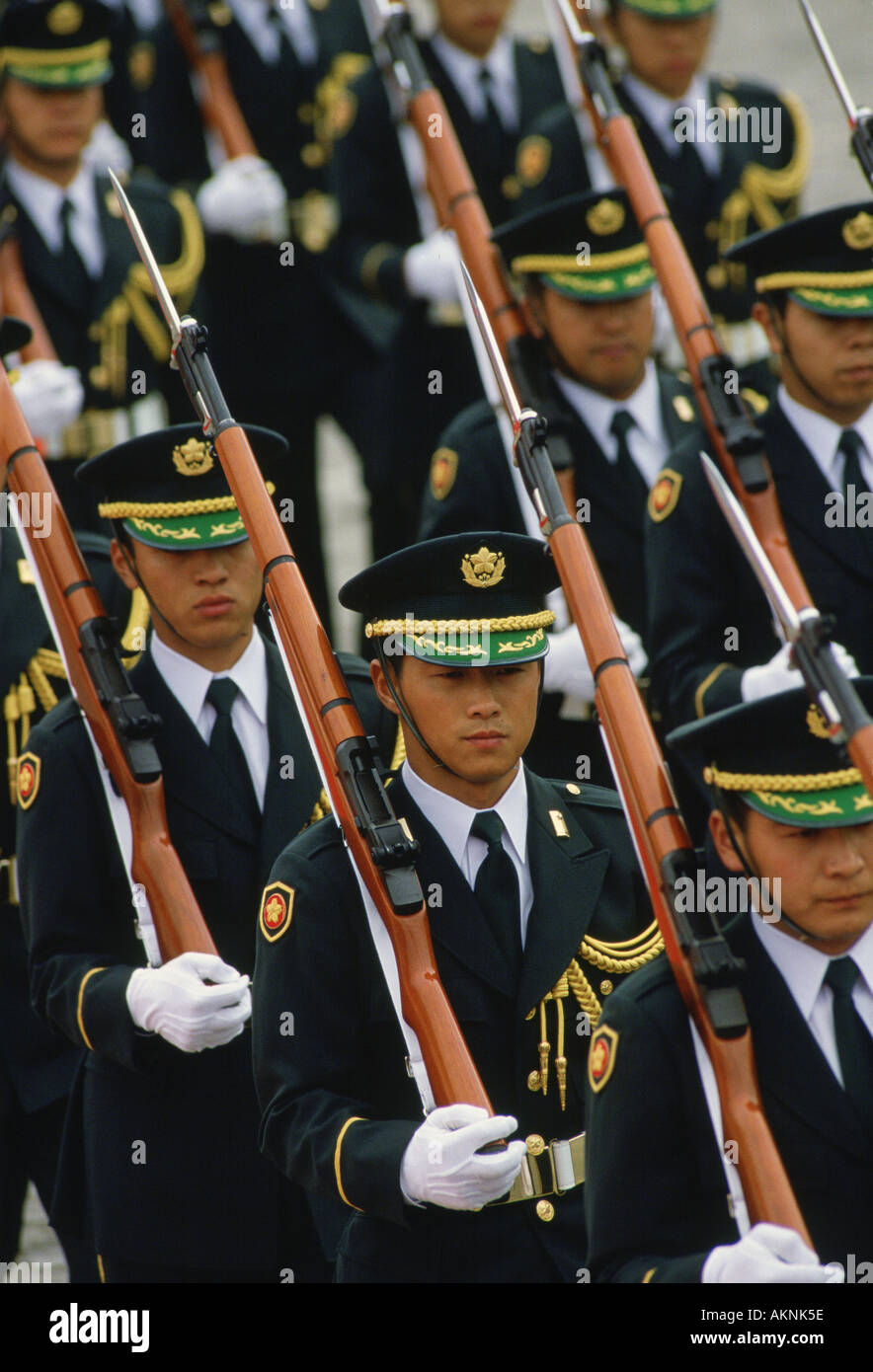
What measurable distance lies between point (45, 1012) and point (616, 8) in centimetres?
508

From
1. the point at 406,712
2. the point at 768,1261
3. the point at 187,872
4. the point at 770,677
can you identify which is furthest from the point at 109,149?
the point at 768,1261

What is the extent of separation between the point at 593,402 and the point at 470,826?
2.80 meters

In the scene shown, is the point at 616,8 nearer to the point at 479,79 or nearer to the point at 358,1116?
the point at 479,79

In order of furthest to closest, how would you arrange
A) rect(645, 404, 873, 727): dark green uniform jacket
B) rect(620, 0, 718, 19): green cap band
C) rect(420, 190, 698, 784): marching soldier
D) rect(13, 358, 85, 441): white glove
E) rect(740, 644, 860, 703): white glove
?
rect(620, 0, 718, 19): green cap band
rect(13, 358, 85, 441): white glove
rect(420, 190, 698, 784): marching soldier
rect(645, 404, 873, 727): dark green uniform jacket
rect(740, 644, 860, 703): white glove

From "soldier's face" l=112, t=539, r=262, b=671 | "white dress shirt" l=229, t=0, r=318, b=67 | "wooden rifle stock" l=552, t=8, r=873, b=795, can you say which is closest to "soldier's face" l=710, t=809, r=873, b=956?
"soldier's face" l=112, t=539, r=262, b=671

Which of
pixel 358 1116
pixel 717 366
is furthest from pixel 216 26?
pixel 358 1116

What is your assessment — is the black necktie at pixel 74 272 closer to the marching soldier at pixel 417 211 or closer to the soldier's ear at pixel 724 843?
the marching soldier at pixel 417 211

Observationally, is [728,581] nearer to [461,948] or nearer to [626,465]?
[626,465]

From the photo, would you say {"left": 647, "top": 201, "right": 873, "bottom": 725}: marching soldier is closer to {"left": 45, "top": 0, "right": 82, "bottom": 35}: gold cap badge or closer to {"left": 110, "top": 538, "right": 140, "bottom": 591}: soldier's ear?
{"left": 110, "top": 538, "right": 140, "bottom": 591}: soldier's ear

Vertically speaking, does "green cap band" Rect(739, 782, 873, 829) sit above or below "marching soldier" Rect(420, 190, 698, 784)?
below

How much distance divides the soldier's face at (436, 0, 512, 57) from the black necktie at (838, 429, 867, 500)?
138 inches

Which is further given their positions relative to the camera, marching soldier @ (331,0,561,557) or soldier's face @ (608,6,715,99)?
marching soldier @ (331,0,561,557)

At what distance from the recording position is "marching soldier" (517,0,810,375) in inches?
385

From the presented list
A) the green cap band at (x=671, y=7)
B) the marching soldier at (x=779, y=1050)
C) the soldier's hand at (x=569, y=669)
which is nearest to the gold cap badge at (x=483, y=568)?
the marching soldier at (x=779, y=1050)
